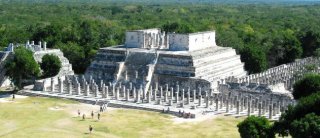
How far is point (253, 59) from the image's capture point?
72.8m

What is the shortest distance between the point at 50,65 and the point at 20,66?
20.3 feet

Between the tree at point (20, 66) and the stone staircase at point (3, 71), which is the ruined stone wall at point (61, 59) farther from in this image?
the tree at point (20, 66)

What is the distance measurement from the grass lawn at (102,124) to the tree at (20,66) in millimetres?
6384

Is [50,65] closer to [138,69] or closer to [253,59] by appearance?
[138,69]

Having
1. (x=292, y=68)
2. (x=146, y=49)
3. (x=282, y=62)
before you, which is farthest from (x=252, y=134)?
(x=282, y=62)

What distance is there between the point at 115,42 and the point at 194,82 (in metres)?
28.9

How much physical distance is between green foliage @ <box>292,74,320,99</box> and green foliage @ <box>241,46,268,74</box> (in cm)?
2054

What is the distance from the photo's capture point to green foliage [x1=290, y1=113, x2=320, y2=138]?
108ft

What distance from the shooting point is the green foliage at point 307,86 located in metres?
50.3

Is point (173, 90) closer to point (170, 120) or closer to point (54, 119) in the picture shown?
point (170, 120)

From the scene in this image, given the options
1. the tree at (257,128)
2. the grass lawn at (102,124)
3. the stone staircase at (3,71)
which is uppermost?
the stone staircase at (3,71)

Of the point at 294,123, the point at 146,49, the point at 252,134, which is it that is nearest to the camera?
the point at 294,123

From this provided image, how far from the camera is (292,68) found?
7231 cm

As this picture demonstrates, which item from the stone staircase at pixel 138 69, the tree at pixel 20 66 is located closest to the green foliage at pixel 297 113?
the stone staircase at pixel 138 69
